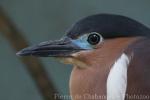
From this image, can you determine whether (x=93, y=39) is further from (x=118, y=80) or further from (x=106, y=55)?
(x=118, y=80)

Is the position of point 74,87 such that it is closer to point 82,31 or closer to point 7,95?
point 82,31

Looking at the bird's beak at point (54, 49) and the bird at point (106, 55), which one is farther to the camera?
the bird's beak at point (54, 49)

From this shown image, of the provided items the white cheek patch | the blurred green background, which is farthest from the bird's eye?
the blurred green background

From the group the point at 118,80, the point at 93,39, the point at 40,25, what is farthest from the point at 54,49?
the point at 40,25

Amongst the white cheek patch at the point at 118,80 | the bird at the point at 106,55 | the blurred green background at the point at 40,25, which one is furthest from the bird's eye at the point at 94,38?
the blurred green background at the point at 40,25

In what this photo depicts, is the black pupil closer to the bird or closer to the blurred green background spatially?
the bird

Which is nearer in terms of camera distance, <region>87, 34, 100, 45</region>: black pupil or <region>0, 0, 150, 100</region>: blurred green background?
<region>87, 34, 100, 45</region>: black pupil

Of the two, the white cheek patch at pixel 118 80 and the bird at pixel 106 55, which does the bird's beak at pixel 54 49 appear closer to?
the bird at pixel 106 55
